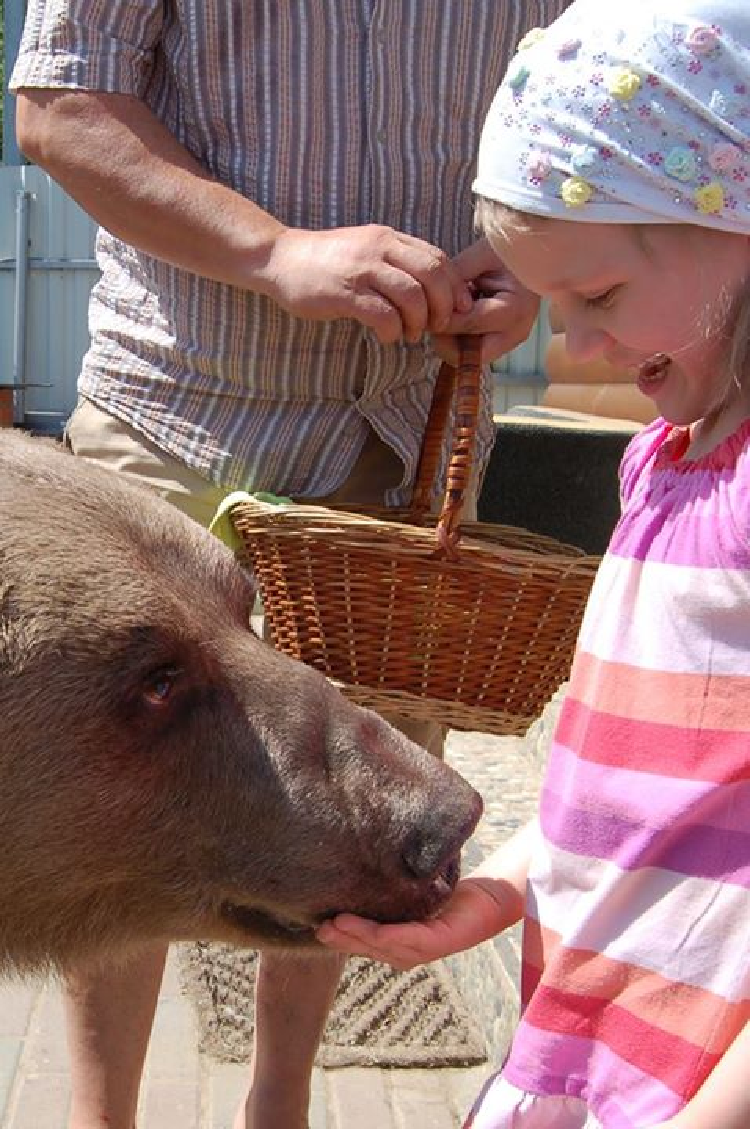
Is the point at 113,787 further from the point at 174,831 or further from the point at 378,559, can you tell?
the point at 378,559

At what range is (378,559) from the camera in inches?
114

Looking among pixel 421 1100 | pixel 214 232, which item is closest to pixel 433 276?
pixel 214 232

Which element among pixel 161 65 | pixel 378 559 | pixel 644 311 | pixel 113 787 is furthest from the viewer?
pixel 161 65

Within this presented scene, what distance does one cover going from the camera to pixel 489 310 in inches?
116

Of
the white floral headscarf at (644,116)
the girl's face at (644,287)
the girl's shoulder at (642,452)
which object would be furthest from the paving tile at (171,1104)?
the white floral headscarf at (644,116)

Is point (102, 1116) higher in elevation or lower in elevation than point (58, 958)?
lower

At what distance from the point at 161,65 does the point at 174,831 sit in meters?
1.60

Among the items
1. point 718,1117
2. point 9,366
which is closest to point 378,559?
point 718,1117

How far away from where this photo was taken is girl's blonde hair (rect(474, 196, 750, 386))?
Result: 6.75 ft

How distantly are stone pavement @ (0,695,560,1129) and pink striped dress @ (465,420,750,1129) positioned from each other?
209 centimetres

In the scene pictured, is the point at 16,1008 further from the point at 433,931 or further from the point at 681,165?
the point at 681,165

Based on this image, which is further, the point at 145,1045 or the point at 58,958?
the point at 145,1045

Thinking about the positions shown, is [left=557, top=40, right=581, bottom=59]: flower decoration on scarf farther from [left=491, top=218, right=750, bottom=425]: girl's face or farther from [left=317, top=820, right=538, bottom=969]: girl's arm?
[left=317, top=820, right=538, bottom=969]: girl's arm

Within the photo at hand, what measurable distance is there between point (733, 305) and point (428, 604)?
3.24 ft
